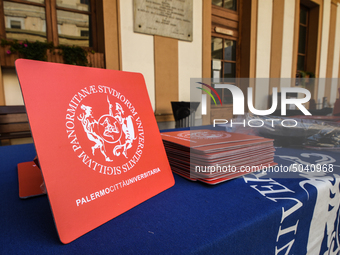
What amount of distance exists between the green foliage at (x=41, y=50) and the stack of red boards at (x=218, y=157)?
2.37 metres

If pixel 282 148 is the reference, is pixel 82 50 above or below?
above

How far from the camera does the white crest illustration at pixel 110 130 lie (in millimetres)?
330

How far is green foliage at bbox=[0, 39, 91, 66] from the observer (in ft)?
7.06

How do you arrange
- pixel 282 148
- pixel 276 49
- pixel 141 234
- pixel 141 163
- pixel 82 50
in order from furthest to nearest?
1. pixel 276 49
2. pixel 82 50
3. pixel 282 148
4. pixel 141 163
5. pixel 141 234

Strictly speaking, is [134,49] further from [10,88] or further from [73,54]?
[10,88]

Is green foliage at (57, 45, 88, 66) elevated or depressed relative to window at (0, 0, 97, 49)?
depressed

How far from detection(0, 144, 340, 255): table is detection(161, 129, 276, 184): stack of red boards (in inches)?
0.9

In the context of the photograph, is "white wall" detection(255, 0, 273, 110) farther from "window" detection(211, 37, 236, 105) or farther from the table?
the table

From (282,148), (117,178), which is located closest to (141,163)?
(117,178)

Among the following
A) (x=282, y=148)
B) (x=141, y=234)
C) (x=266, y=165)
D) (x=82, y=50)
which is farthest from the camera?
(x=82, y=50)

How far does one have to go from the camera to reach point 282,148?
685mm

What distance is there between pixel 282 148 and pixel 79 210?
65 cm

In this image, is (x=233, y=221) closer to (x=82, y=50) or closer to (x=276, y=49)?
(x=82, y=50)

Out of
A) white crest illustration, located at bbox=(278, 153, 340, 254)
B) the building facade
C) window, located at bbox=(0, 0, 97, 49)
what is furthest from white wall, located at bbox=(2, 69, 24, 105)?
white crest illustration, located at bbox=(278, 153, 340, 254)
